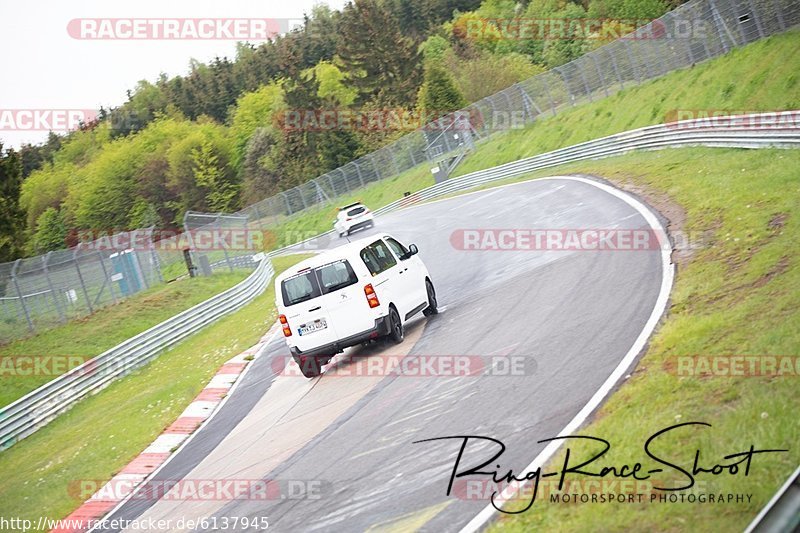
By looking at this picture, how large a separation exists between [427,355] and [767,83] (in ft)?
49.4

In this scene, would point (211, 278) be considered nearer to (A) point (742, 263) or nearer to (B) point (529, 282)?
(B) point (529, 282)

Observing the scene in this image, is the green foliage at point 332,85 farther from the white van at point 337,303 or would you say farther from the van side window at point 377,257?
the white van at point 337,303

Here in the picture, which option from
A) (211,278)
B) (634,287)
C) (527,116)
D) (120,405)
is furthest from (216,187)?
(634,287)

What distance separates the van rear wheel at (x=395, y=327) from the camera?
46.1ft

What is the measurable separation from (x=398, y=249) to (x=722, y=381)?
8.25m

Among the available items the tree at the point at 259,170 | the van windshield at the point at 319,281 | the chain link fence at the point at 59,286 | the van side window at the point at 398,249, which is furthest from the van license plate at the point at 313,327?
the tree at the point at 259,170

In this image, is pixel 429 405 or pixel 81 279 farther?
pixel 81 279

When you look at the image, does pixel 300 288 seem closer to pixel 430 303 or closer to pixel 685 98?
pixel 430 303

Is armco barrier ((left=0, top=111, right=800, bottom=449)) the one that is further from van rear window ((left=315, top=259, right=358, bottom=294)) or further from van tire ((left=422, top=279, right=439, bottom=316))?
van rear window ((left=315, top=259, right=358, bottom=294))

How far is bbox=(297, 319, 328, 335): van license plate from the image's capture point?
1374cm

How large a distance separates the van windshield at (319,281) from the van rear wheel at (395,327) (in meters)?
0.87

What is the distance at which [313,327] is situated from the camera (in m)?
13.8

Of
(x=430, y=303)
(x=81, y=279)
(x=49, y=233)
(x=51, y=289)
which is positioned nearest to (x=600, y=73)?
(x=81, y=279)

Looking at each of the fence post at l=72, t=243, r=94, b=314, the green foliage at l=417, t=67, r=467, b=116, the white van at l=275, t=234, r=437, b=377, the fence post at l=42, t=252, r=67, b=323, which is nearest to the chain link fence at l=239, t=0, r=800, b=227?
the green foliage at l=417, t=67, r=467, b=116
